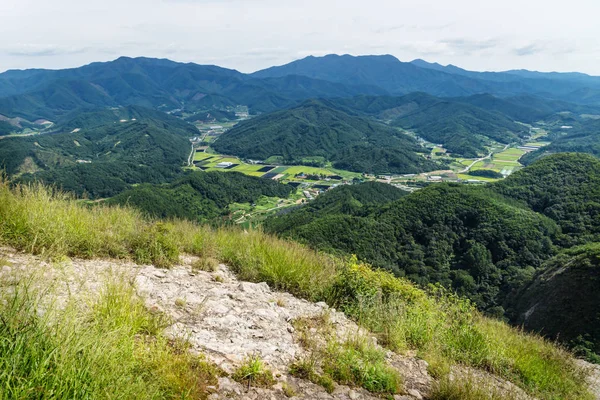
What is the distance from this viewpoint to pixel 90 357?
255 centimetres

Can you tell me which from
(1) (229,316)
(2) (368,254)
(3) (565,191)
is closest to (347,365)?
(1) (229,316)

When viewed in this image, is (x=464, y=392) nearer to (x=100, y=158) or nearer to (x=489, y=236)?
(x=489, y=236)

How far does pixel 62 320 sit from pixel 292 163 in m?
159

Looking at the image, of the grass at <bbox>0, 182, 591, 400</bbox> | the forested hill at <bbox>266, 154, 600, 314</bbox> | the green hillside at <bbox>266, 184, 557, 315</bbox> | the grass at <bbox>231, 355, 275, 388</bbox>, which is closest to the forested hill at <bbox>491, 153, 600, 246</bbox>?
the forested hill at <bbox>266, 154, 600, 314</bbox>

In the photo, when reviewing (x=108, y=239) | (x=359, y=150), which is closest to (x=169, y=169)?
(x=359, y=150)

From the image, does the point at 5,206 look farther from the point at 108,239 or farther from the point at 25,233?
the point at 108,239

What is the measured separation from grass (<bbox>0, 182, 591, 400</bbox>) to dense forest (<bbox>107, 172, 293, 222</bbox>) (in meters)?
64.1

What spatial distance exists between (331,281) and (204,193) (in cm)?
9024

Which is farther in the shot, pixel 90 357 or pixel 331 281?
pixel 331 281

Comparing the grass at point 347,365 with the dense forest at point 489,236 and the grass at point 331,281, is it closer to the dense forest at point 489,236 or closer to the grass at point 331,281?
the grass at point 331,281

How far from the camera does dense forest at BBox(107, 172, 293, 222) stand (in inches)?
2825

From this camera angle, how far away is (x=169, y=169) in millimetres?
134500

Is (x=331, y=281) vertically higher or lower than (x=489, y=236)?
higher

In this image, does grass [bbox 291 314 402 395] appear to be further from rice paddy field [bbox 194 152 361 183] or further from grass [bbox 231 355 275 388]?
rice paddy field [bbox 194 152 361 183]
